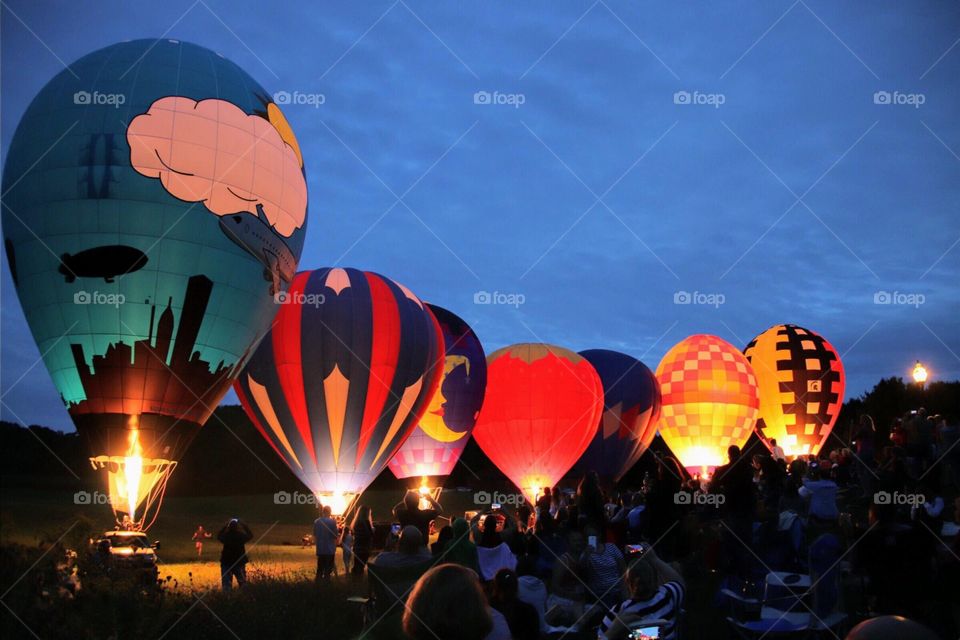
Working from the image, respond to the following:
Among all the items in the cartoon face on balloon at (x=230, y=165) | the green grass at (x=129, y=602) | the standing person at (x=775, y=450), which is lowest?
the green grass at (x=129, y=602)

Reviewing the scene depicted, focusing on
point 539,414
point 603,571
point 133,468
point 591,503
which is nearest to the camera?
point 603,571

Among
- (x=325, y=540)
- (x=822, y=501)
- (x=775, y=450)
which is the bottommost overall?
(x=325, y=540)

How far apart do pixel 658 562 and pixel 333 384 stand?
12900 millimetres

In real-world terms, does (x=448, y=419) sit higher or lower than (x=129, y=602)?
higher

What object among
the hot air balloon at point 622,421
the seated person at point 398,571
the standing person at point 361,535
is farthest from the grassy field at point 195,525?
the hot air balloon at point 622,421

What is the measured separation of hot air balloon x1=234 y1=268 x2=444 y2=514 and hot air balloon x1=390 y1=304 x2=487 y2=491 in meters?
4.77

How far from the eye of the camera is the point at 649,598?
18.0 feet

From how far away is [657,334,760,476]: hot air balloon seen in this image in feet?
91.0

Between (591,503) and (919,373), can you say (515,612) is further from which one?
(919,373)

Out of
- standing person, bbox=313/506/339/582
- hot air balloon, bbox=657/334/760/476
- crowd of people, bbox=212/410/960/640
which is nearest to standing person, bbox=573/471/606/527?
crowd of people, bbox=212/410/960/640

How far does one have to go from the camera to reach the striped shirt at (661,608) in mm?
5398

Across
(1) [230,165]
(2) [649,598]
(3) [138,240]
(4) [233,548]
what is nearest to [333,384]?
(1) [230,165]

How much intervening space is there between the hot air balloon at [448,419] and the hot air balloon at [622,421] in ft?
16.4

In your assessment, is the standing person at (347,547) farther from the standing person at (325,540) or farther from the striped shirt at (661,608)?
the striped shirt at (661,608)
